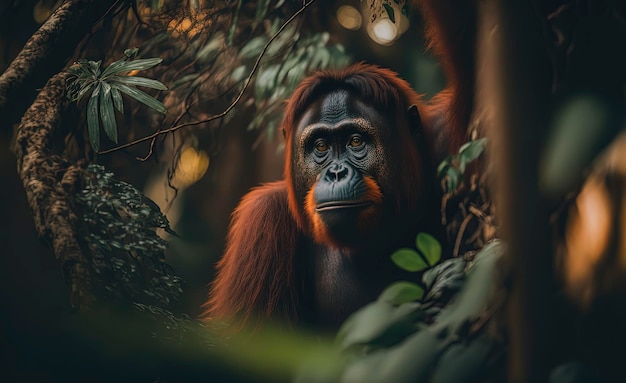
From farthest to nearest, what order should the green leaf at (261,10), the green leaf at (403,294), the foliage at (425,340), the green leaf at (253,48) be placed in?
1. the green leaf at (253,48)
2. the green leaf at (261,10)
3. the green leaf at (403,294)
4. the foliage at (425,340)

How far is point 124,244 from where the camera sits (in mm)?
3518

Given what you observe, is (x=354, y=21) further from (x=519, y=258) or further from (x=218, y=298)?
(x=519, y=258)

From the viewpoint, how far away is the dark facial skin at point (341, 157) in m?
3.34

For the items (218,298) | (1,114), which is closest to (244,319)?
(218,298)

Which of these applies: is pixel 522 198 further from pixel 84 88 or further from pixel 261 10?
pixel 261 10

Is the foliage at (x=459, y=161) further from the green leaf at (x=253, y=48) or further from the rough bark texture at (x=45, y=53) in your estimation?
the rough bark texture at (x=45, y=53)

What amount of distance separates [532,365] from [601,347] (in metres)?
0.42

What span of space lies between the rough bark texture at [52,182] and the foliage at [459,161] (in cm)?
156

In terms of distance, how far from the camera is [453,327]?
1.97m

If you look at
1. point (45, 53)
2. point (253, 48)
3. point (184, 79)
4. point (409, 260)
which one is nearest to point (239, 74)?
point (253, 48)

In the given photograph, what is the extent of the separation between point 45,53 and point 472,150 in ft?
7.36

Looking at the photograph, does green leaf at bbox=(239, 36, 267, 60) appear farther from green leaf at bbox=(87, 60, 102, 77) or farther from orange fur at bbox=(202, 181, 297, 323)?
green leaf at bbox=(87, 60, 102, 77)

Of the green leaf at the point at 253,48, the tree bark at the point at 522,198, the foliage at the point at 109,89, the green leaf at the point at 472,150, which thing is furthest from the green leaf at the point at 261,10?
the tree bark at the point at 522,198

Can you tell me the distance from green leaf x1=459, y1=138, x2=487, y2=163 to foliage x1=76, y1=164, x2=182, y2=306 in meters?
1.53
